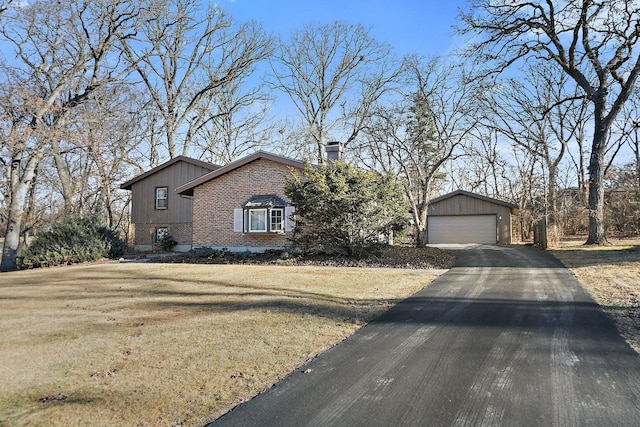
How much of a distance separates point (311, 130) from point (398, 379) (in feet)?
87.1

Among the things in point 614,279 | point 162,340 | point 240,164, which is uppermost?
→ point 240,164

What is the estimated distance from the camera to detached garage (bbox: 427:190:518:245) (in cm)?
2611

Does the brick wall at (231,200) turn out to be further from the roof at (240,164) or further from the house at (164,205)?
the house at (164,205)

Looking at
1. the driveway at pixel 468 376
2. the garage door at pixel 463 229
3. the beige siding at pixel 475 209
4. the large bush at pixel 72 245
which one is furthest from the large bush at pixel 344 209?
the garage door at pixel 463 229

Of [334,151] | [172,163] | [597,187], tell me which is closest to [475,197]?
[597,187]

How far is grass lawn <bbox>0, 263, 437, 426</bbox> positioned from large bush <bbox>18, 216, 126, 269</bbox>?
26.0 feet

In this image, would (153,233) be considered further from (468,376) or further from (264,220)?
(468,376)

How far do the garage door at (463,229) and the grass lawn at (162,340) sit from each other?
58.2 ft

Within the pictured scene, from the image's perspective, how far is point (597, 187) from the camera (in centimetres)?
1833

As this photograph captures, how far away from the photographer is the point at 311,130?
95.8ft

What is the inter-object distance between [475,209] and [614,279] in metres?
17.2

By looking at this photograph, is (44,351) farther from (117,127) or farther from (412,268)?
(117,127)

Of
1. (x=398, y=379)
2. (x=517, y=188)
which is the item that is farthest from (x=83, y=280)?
(x=517, y=188)

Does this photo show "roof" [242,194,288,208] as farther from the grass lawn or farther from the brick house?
the grass lawn
